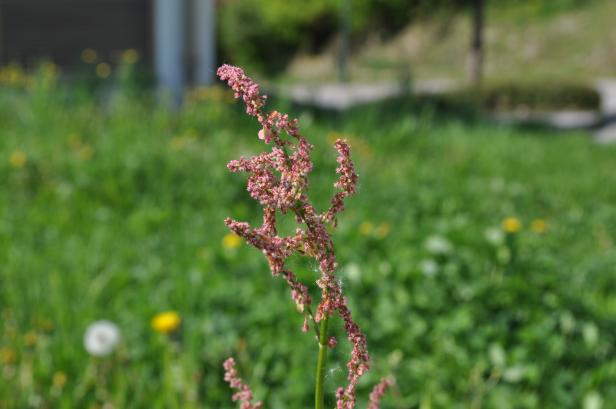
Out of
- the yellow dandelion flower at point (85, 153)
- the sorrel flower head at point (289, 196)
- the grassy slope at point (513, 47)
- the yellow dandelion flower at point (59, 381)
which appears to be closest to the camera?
the sorrel flower head at point (289, 196)

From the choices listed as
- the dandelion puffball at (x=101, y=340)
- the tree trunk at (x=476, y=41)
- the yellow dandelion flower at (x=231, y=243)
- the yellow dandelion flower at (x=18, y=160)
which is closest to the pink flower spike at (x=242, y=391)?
the dandelion puffball at (x=101, y=340)

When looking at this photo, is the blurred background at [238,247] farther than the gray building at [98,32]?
No

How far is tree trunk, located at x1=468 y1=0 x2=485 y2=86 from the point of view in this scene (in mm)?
17453

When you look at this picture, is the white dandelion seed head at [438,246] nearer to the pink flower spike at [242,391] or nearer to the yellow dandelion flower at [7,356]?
the yellow dandelion flower at [7,356]

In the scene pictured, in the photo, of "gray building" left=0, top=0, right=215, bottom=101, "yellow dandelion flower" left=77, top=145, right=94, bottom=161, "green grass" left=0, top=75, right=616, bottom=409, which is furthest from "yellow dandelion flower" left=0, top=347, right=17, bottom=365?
"gray building" left=0, top=0, right=215, bottom=101

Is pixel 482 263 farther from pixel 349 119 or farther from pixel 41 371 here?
pixel 349 119

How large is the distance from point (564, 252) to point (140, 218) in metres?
2.12

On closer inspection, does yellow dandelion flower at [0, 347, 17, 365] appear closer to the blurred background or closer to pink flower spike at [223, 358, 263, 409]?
the blurred background

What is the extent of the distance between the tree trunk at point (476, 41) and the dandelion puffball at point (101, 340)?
14.8 m

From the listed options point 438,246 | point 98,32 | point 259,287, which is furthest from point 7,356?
point 98,32

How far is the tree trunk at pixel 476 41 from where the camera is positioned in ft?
57.3

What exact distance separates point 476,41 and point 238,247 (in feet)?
51.4

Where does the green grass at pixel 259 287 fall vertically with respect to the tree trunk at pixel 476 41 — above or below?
below

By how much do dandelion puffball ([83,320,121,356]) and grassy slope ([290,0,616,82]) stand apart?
27539mm
